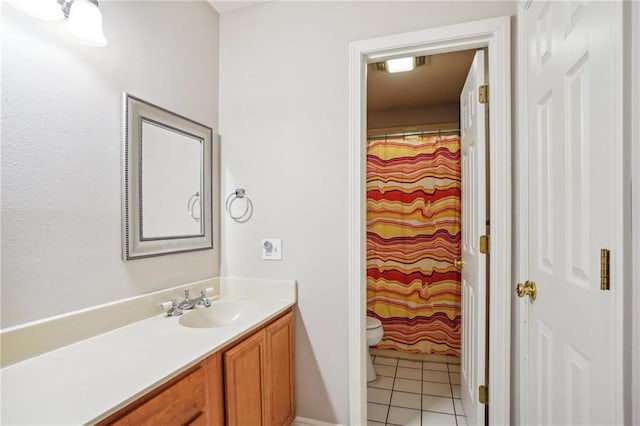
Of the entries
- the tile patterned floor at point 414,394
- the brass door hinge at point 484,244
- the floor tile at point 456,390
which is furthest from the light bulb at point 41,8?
the floor tile at point 456,390

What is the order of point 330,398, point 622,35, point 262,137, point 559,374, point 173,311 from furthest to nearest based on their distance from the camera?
1. point 262,137
2. point 330,398
3. point 173,311
4. point 559,374
5. point 622,35

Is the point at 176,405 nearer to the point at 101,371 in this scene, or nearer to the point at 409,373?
the point at 101,371

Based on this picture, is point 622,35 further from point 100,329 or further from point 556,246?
point 100,329

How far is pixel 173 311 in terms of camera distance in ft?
4.92

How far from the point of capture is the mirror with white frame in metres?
1.37

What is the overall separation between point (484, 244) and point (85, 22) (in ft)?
6.11

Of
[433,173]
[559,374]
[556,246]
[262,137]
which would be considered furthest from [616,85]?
[433,173]

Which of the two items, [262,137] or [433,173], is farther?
[433,173]

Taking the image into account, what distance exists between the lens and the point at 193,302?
160cm

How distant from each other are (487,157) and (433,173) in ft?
3.89

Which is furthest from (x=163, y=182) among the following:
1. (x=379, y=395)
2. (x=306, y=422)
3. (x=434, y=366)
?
(x=434, y=366)

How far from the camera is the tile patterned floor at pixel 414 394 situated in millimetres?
1933

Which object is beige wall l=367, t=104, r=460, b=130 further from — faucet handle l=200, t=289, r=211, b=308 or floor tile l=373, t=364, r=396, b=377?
faucet handle l=200, t=289, r=211, b=308

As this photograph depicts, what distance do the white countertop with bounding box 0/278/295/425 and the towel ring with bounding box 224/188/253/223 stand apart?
705mm
